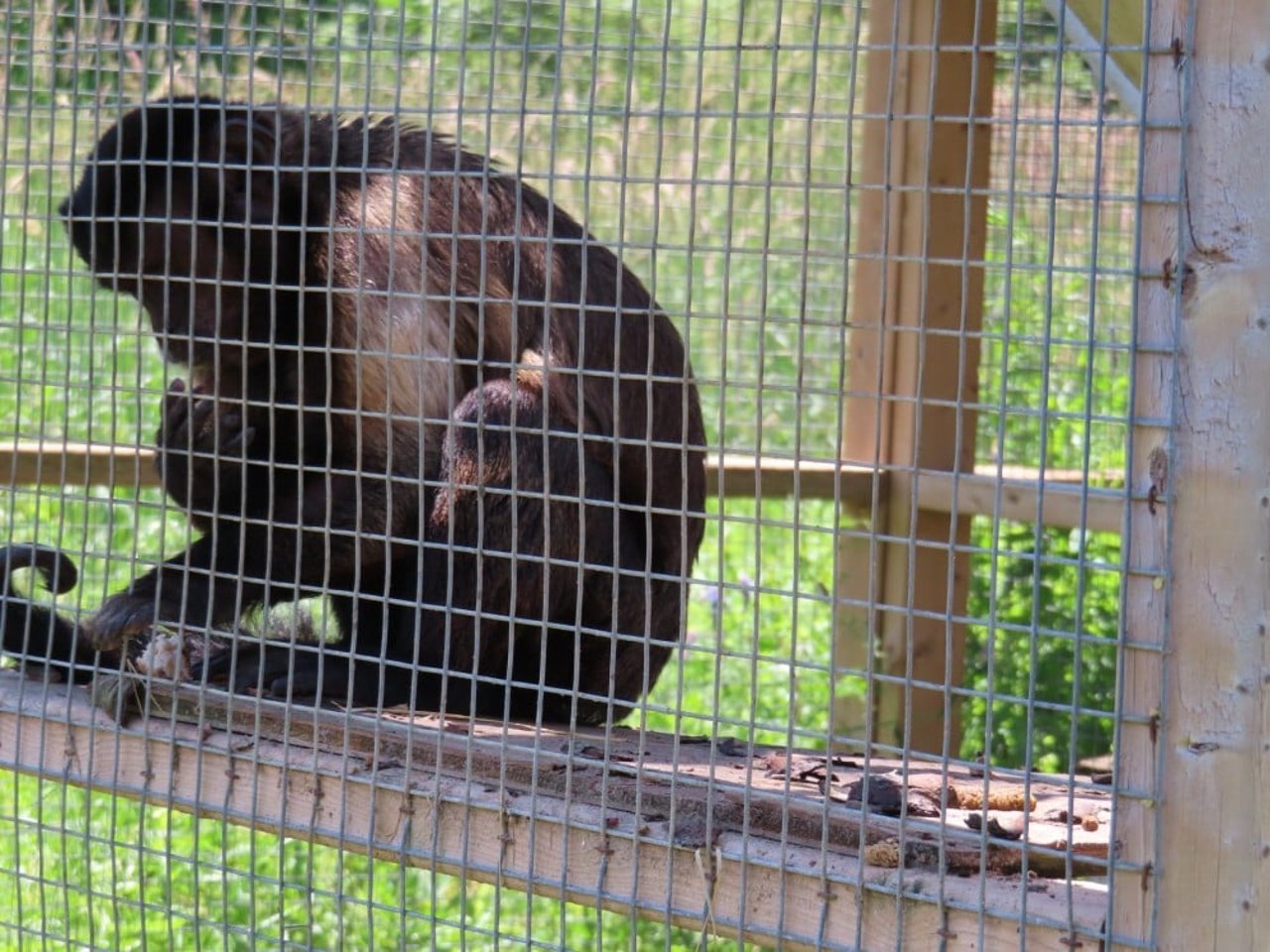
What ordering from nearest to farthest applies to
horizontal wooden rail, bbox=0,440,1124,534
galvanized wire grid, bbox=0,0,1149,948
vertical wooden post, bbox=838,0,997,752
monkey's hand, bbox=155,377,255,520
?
galvanized wire grid, bbox=0,0,1149,948
monkey's hand, bbox=155,377,255,520
horizontal wooden rail, bbox=0,440,1124,534
vertical wooden post, bbox=838,0,997,752

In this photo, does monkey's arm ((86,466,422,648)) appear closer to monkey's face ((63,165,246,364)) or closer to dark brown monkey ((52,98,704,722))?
dark brown monkey ((52,98,704,722))

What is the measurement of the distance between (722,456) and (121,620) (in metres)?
1.57

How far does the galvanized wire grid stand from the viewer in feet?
6.77

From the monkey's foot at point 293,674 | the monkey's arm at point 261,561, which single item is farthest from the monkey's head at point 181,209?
the monkey's foot at point 293,674

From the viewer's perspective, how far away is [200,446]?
3.41m

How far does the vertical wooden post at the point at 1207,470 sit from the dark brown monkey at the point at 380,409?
1.30m

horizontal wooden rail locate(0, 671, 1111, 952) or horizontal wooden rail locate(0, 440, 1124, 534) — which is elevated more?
horizontal wooden rail locate(0, 440, 1124, 534)

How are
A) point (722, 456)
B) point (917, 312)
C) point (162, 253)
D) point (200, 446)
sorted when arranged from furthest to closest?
point (917, 312) < point (162, 253) < point (200, 446) < point (722, 456)

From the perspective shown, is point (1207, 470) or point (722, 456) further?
point (722, 456)

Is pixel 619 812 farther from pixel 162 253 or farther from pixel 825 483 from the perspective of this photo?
pixel 825 483

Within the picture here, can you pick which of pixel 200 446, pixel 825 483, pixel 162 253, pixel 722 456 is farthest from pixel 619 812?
pixel 825 483

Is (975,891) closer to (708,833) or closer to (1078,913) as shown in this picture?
(1078,913)

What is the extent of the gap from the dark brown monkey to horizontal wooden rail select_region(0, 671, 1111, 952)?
0.67 feet

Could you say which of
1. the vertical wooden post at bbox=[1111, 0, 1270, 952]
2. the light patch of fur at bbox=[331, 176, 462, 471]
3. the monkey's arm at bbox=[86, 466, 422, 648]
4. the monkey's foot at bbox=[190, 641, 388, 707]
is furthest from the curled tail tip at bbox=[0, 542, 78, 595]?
the vertical wooden post at bbox=[1111, 0, 1270, 952]
